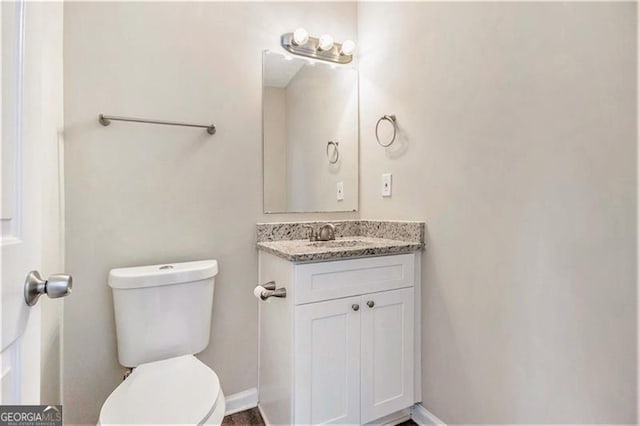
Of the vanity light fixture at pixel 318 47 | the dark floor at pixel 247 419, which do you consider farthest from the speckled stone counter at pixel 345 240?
the vanity light fixture at pixel 318 47

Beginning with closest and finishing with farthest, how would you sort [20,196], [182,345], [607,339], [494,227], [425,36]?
[20,196] < [607,339] < [494,227] < [182,345] < [425,36]

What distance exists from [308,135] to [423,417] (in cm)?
155

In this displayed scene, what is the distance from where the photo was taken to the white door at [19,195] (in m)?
0.48

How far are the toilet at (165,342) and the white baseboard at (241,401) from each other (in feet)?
1.39

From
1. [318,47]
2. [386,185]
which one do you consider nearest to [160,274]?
[386,185]

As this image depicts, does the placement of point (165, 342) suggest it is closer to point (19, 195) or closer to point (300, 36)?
point (19, 195)

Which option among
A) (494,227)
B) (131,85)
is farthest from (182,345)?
(494,227)

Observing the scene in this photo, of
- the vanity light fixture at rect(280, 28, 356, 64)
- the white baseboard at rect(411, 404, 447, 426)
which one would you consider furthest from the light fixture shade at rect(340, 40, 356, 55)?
the white baseboard at rect(411, 404, 447, 426)

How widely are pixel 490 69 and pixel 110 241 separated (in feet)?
5.57

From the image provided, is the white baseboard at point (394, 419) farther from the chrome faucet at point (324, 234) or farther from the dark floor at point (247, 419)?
the chrome faucet at point (324, 234)

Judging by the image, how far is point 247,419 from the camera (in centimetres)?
154

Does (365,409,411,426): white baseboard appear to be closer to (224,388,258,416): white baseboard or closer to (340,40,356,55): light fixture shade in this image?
(224,388,258,416): white baseboard

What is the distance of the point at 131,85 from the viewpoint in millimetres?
1393

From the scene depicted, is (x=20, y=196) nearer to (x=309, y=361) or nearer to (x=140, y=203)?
(x=140, y=203)
